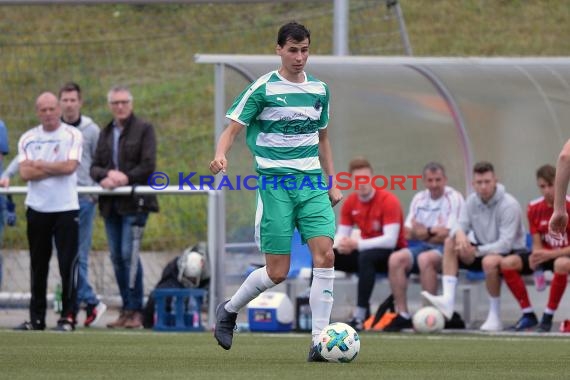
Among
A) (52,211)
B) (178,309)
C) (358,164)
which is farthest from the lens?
(358,164)

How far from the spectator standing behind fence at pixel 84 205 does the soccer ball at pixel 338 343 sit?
5.27 meters

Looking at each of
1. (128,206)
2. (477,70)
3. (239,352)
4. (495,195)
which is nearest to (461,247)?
(495,195)

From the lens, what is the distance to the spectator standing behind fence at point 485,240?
42.4 ft

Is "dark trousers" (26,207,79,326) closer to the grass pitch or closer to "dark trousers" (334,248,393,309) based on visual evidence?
the grass pitch

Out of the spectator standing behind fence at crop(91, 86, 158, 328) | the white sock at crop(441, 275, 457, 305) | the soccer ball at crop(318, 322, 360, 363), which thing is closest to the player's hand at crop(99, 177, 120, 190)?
the spectator standing behind fence at crop(91, 86, 158, 328)

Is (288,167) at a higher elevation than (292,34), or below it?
below

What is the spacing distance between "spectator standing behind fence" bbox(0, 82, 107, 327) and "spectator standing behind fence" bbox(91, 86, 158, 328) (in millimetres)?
225

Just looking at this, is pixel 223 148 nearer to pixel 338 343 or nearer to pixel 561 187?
pixel 338 343

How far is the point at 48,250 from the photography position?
12.3 m

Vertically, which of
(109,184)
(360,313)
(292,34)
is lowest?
(360,313)

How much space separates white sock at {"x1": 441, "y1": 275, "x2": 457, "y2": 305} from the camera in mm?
12914

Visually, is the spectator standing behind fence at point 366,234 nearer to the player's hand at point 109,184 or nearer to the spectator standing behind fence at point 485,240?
the spectator standing behind fence at point 485,240

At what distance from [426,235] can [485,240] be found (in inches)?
A: 26.9

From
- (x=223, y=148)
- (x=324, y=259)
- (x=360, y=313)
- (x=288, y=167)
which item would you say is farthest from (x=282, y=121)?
(x=360, y=313)
